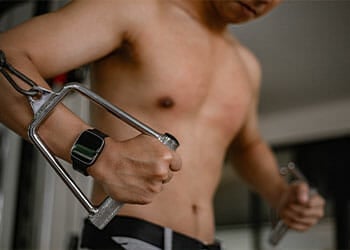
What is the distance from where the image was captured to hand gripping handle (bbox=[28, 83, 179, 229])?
57 centimetres

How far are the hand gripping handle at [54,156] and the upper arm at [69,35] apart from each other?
107mm

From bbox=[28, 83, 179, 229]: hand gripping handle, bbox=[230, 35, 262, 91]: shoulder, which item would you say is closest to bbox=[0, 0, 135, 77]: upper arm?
bbox=[28, 83, 179, 229]: hand gripping handle

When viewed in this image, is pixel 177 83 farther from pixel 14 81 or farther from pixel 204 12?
pixel 14 81

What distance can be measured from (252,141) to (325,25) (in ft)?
3.76

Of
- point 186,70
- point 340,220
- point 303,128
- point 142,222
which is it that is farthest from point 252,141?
point 303,128

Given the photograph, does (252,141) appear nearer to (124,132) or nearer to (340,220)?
(124,132)

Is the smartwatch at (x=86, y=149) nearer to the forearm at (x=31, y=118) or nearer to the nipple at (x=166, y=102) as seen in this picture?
the forearm at (x=31, y=118)

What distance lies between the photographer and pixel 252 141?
117 centimetres

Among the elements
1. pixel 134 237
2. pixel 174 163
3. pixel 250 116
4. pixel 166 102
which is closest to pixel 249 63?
pixel 250 116

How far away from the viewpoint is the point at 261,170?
116 centimetres

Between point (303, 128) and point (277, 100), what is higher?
point (277, 100)

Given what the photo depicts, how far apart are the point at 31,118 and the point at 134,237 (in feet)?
0.84

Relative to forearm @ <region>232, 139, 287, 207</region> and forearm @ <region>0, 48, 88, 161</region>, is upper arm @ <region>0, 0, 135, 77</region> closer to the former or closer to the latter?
forearm @ <region>0, 48, 88, 161</region>

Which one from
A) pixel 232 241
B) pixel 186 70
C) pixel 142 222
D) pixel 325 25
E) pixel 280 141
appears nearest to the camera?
pixel 142 222
